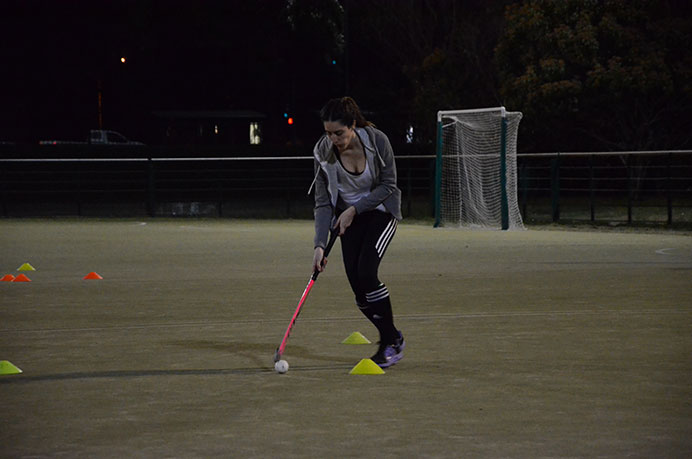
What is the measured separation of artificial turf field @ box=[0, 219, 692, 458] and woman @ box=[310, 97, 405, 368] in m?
0.41

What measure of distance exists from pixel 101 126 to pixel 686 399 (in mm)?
54582

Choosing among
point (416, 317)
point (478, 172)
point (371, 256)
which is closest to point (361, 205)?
point (371, 256)

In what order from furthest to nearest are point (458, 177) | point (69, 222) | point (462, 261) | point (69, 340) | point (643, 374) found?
point (69, 222), point (458, 177), point (462, 261), point (69, 340), point (643, 374)

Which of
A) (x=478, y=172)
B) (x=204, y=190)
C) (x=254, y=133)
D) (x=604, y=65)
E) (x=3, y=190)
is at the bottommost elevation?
(x=204, y=190)

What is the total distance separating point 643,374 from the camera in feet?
24.2

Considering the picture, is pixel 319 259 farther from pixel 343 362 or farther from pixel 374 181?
pixel 343 362

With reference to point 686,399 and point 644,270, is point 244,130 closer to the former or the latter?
point 644,270

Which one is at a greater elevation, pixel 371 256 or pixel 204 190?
pixel 371 256

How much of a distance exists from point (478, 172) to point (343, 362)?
18.0 metres

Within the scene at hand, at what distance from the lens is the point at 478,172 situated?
25594mm

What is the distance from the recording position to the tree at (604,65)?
3344 centimetres

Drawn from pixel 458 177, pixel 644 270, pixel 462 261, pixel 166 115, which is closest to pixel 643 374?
pixel 644 270

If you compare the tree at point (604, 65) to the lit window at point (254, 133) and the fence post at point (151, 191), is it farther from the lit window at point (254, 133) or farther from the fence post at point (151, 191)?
the lit window at point (254, 133)

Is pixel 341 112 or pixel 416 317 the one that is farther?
pixel 416 317
